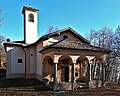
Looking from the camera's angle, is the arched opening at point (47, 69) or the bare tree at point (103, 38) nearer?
the arched opening at point (47, 69)

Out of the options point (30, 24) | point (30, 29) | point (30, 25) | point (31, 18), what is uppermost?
point (31, 18)

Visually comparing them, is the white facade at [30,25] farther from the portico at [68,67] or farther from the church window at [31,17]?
the portico at [68,67]

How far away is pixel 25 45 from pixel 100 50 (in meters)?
10.1

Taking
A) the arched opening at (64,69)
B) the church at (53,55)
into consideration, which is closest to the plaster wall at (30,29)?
the church at (53,55)

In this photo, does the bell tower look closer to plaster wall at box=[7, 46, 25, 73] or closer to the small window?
the small window

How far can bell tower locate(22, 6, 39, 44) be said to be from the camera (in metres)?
25.9

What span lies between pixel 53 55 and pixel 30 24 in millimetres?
9907

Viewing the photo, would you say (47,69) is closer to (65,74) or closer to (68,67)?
(65,74)

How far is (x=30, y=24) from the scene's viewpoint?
85.7 ft

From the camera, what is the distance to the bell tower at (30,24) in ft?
84.9

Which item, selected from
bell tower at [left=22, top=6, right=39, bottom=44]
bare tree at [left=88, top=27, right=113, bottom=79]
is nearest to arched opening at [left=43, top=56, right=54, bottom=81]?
bell tower at [left=22, top=6, right=39, bottom=44]

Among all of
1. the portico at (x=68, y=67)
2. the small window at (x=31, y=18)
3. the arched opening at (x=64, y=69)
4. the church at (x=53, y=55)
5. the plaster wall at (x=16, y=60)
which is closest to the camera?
the portico at (x=68, y=67)

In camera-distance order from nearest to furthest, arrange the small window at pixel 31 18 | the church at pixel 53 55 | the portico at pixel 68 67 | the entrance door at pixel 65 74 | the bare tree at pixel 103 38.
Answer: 1. the portico at pixel 68 67
2. the church at pixel 53 55
3. the entrance door at pixel 65 74
4. the small window at pixel 31 18
5. the bare tree at pixel 103 38

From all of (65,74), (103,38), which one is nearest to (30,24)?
(65,74)
